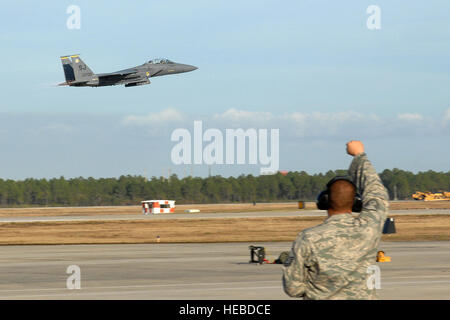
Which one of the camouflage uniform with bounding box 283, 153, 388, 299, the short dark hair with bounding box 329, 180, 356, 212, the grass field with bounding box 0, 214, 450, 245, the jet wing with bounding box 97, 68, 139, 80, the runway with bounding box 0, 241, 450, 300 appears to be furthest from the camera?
the jet wing with bounding box 97, 68, 139, 80

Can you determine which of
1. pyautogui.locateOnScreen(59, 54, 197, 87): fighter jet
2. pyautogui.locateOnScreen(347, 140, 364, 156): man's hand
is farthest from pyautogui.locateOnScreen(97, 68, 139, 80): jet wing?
pyautogui.locateOnScreen(347, 140, 364, 156): man's hand

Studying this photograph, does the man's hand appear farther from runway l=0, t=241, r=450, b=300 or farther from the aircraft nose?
the aircraft nose

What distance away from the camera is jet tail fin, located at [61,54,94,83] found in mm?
78375

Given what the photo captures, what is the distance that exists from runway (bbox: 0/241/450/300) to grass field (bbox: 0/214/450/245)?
12171 mm

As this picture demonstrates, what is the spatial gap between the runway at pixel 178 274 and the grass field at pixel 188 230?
479 inches

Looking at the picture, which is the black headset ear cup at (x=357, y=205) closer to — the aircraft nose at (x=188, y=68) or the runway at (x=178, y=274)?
the runway at (x=178, y=274)

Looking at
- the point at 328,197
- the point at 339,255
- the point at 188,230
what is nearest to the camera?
the point at 339,255

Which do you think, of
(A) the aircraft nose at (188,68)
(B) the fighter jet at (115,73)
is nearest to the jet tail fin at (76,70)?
(B) the fighter jet at (115,73)

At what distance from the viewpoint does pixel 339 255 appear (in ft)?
21.4

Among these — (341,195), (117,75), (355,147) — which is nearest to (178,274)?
(355,147)

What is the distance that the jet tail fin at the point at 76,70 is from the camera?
257 ft

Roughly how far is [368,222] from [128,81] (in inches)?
2753

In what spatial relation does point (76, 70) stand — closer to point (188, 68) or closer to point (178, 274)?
point (188, 68)

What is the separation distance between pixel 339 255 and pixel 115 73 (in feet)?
233
